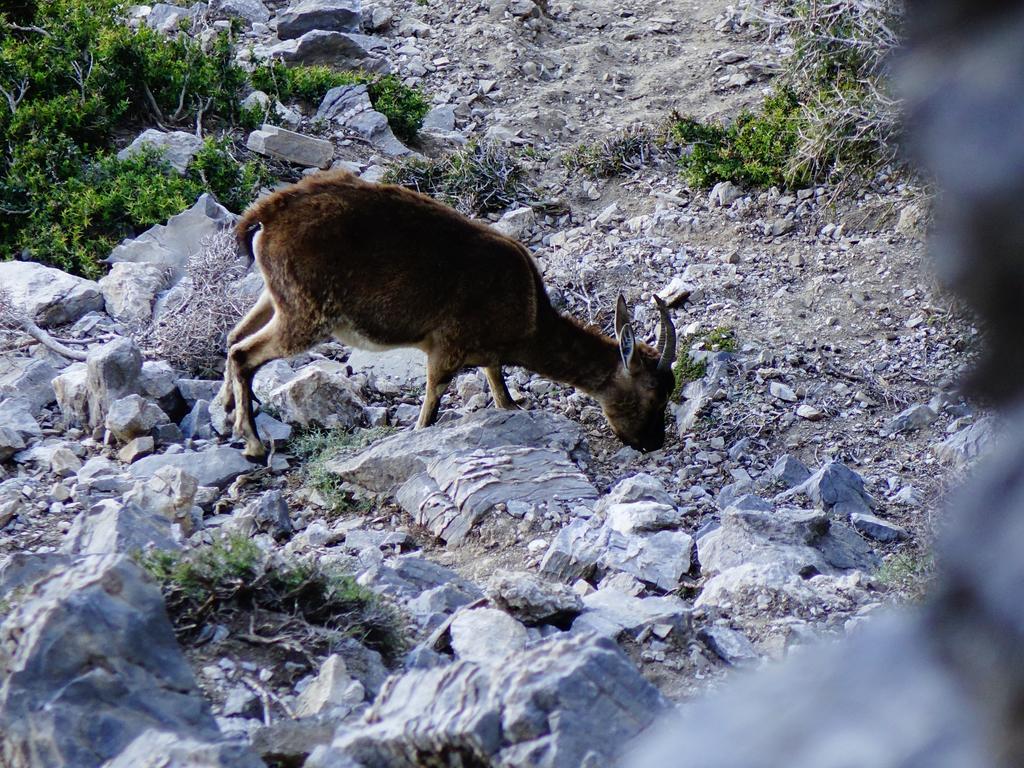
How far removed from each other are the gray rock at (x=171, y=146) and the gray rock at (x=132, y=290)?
1.86m

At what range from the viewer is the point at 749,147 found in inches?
451

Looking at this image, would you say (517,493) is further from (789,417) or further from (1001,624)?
(1001,624)

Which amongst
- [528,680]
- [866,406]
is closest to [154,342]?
[866,406]

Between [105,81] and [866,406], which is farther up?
[105,81]

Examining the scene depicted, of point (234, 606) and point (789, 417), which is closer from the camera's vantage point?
point (234, 606)

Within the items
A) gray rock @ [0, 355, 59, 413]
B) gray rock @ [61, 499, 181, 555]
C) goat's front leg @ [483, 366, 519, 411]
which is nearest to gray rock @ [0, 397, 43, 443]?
gray rock @ [0, 355, 59, 413]

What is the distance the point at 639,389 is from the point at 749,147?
12.5 feet

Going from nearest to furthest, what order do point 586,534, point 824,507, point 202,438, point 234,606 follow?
1. point 234,606
2. point 586,534
3. point 824,507
4. point 202,438

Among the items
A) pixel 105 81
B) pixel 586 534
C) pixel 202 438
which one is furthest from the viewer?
pixel 105 81

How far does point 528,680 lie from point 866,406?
20.5 feet

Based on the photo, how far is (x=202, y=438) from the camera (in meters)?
8.35

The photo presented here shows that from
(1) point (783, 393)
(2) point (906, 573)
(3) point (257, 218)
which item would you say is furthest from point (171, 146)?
(2) point (906, 573)

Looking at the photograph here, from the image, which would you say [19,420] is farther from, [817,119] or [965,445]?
[817,119]

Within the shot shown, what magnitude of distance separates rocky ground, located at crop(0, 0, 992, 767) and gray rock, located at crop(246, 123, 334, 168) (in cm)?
3
